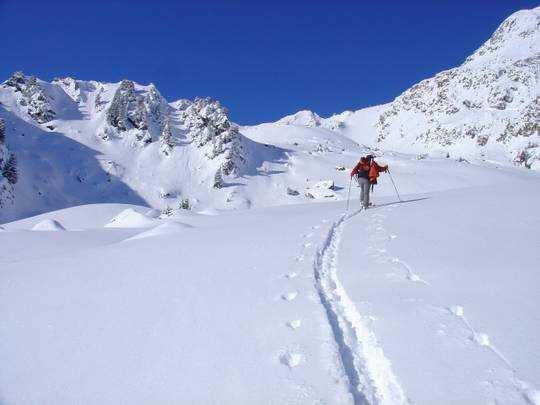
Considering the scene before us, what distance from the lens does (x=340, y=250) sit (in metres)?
9.01

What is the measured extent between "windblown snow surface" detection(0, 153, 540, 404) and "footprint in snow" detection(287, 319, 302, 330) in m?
0.03

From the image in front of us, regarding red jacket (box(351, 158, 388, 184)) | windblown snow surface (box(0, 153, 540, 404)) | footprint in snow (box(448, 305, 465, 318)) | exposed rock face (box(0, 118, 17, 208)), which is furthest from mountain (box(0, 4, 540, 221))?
footprint in snow (box(448, 305, 465, 318))

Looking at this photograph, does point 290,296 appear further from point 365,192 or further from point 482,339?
point 365,192

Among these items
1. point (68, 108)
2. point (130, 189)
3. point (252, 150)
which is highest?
point (68, 108)

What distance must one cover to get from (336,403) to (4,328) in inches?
160

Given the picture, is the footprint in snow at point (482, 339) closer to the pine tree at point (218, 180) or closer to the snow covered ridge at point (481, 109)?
the pine tree at point (218, 180)

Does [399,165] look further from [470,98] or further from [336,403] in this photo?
[336,403]

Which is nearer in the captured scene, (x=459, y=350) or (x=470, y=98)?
(x=459, y=350)

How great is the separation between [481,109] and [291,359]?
323ft

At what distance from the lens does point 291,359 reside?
13.3ft

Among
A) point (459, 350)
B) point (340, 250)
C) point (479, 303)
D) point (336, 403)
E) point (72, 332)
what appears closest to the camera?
point (336, 403)

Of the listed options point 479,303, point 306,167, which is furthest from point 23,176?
point 479,303

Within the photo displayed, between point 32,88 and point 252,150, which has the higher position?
point 32,88

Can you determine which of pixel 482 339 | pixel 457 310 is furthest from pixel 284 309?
pixel 482 339
